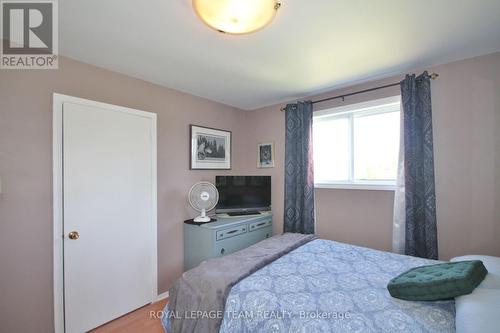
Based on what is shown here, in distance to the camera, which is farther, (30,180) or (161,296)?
(161,296)

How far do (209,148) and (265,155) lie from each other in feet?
2.80

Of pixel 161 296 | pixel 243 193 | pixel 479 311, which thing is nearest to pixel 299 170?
pixel 243 193

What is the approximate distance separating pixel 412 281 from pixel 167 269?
2.40 meters

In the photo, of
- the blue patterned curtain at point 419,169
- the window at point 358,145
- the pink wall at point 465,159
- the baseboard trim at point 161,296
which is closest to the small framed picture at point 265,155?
the window at point 358,145

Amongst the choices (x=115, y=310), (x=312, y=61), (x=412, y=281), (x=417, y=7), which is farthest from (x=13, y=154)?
(x=417, y=7)

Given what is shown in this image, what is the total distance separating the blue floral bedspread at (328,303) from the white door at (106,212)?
81 cm

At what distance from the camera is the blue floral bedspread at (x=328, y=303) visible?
3.86 ft

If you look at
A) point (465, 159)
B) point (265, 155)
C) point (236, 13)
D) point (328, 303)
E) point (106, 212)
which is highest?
point (236, 13)

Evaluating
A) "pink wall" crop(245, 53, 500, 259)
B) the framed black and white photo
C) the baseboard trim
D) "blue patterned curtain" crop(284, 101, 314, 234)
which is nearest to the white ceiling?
"pink wall" crop(245, 53, 500, 259)

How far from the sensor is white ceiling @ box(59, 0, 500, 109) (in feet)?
4.71

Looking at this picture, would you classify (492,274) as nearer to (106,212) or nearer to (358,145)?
(358,145)

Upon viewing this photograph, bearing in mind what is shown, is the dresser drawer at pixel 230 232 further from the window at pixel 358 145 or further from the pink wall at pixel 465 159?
the pink wall at pixel 465 159

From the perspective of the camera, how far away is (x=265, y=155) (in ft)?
11.5

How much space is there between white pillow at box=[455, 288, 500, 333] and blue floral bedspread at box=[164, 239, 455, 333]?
118 millimetres
